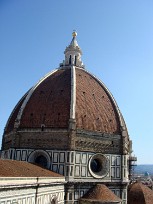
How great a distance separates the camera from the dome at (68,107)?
1014 inches

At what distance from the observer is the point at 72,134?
24.9 meters

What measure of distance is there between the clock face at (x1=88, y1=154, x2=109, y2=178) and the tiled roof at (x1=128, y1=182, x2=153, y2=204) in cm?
403

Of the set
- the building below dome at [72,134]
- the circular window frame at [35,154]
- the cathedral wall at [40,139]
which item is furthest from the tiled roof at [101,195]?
the circular window frame at [35,154]

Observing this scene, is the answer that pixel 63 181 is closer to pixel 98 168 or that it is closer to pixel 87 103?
pixel 98 168

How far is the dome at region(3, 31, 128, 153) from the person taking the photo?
25.8 m

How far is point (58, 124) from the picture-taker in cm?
2550

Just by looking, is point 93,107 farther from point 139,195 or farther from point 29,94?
point 139,195

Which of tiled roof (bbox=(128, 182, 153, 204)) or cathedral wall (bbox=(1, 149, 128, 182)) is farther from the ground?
cathedral wall (bbox=(1, 149, 128, 182))

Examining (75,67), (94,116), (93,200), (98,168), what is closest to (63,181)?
(93,200)

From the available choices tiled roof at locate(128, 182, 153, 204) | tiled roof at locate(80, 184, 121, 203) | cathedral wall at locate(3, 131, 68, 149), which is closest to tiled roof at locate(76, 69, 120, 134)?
cathedral wall at locate(3, 131, 68, 149)

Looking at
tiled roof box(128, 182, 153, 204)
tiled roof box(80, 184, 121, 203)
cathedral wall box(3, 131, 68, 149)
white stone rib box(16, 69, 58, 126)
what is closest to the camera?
tiled roof box(80, 184, 121, 203)

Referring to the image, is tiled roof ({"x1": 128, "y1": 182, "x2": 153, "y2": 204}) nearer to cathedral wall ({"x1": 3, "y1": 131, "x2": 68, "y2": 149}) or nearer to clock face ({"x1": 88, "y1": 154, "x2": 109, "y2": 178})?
clock face ({"x1": 88, "y1": 154, "x2": 109, "y2": 178})

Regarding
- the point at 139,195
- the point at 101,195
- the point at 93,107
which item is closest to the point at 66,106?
the point at 93,107

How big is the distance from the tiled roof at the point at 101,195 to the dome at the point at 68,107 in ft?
14.5
